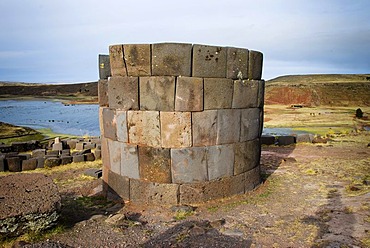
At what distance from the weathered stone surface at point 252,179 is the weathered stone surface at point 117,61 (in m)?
3.77

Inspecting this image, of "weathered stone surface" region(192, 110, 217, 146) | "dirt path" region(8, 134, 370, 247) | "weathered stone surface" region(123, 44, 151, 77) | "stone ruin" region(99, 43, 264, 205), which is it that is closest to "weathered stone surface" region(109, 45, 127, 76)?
"stone ruin" region(99, 43, 264, 205)

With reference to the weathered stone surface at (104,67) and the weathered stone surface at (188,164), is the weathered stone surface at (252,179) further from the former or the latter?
the weathered stone surface at (104,67)

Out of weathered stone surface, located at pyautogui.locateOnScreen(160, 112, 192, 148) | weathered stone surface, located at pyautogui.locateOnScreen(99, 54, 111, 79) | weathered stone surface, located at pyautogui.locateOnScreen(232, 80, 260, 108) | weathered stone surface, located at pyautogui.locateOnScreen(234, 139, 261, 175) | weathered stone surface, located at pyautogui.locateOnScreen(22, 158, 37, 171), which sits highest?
weathered stone surface, located at pyautogui.locateOnScreen(99, 54, 111, 79)

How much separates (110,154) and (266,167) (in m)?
5.10

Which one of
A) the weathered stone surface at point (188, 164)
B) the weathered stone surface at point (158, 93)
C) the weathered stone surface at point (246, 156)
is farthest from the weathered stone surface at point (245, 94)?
the weathered stone surface at point (158, 93)

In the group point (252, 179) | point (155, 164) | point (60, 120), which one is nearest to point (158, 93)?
point (155, 164)

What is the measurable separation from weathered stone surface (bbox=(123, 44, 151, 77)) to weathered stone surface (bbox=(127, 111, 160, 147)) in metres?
0.86

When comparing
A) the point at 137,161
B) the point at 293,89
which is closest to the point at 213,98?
the point at 137,161

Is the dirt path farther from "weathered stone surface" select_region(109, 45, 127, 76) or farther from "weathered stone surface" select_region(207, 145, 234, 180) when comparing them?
"weathered stone surface" select_region(109, 45, 127, 76)

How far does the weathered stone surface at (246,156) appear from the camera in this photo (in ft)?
22.5

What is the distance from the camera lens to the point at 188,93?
6094 millimetres

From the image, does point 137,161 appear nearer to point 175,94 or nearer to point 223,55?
point 175,94

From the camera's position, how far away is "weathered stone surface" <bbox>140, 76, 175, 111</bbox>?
6086mm

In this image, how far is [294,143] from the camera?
13.7 meters
